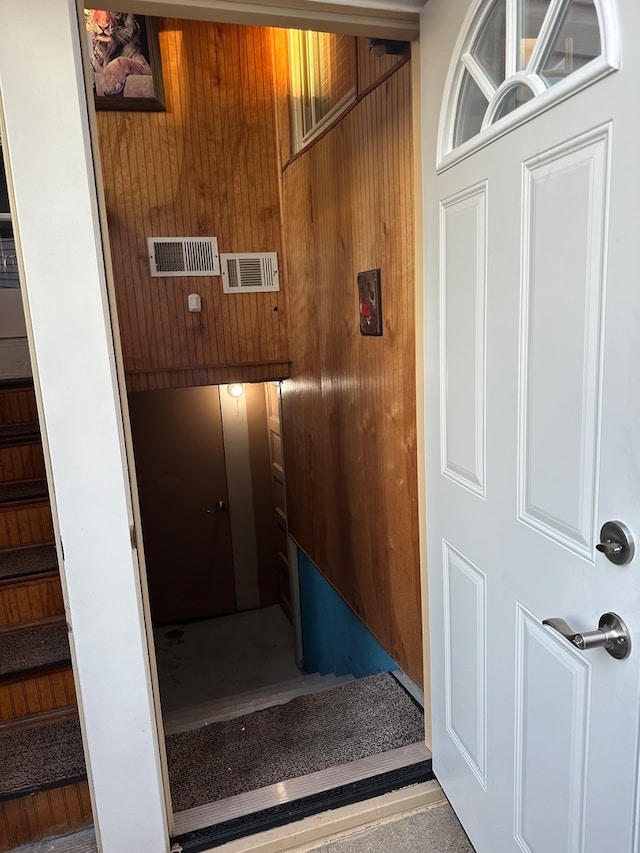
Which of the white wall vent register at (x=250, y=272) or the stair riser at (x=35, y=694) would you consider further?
the white wall vent register at (x=250, y=272)

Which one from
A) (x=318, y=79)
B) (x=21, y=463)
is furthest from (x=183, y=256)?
(x=21, y=463)

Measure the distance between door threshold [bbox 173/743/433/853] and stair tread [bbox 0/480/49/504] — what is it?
1.29 m

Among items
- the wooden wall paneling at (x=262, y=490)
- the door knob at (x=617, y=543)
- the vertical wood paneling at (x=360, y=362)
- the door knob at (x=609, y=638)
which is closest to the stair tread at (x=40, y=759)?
the vertical wood paneling at (x=360, y=362)

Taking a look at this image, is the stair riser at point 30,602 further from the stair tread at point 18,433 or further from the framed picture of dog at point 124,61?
the framed picture of dog at point 124,61

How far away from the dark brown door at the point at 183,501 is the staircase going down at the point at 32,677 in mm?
2238

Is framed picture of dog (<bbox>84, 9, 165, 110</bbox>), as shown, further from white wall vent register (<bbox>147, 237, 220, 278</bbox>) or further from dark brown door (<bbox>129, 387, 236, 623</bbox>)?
dark brown door (<bbox>129, 387, 236, 623</bbox>)

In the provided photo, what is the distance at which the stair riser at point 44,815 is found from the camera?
1573 millimetres

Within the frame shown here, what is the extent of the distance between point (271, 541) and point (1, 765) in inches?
137

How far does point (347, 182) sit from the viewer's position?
2322 millimetres

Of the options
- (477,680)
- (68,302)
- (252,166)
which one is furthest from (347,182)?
(477,680)

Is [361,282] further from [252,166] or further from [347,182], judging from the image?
[252,166]

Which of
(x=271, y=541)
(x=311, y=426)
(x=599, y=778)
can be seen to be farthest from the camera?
(x=271, y=541)

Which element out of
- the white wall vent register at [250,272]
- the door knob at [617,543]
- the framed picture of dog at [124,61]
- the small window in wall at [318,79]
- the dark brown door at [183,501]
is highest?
the framed picture of dog at [124,61]

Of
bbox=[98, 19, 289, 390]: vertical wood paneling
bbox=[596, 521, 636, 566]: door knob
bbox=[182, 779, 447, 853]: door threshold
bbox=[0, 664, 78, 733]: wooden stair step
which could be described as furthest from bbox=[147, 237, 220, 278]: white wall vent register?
bbox=[596, 521, 636, 566]: door knob
